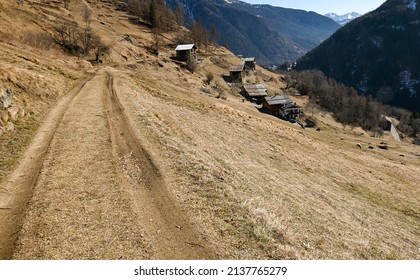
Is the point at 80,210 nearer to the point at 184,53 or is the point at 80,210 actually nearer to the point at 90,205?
the point at 90,205

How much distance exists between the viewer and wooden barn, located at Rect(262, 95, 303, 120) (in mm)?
94500

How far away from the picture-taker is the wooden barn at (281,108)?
94500 mm

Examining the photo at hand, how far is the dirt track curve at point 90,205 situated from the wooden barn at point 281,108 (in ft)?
245

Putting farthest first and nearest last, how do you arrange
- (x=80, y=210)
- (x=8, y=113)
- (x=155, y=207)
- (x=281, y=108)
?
(x=281, y=108) < (x=8, y=113) < (x=155, y=207) < (x=80, y=210)

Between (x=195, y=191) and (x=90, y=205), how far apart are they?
572 centimetres

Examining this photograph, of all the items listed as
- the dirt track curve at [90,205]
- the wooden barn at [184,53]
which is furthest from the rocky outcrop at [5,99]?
the wooden barn at [184,53]

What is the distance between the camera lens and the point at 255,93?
342 ft

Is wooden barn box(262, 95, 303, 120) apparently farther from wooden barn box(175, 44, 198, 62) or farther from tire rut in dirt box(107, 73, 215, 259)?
tire rut in dirt box(107, 73, 215, 259)

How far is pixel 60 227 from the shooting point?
47.4ft

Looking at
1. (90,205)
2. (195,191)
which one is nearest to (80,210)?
(90,205)

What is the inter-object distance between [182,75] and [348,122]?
7796cm

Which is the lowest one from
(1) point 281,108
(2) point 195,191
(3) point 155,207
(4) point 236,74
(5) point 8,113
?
(1) point 281,108

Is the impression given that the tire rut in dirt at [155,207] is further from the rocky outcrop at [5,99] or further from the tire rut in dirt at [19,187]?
the rocky outcrop at [5,99]

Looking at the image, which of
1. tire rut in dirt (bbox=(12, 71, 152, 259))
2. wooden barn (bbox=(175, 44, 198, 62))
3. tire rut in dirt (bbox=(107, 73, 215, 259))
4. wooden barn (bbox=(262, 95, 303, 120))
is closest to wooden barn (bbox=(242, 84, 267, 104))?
wooden barn (bbox=(262, 95, 303, 120))
